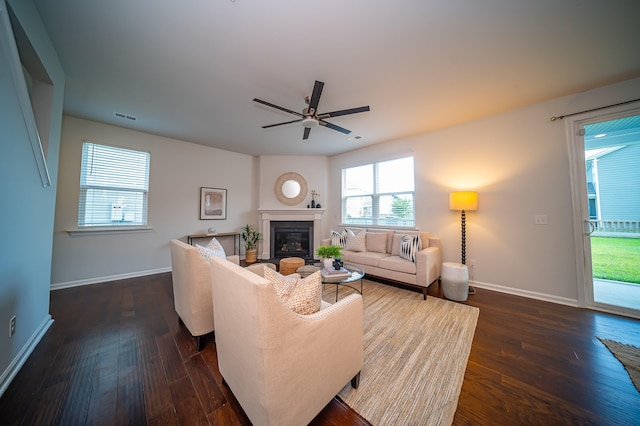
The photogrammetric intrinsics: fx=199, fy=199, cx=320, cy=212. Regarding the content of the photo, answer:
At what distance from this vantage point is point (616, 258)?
263 centimetres

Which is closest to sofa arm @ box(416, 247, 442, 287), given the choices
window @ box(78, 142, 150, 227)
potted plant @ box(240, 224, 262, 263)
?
potted plant @ box(240, 224, 262, 263)

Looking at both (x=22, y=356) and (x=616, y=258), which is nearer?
(x=22, y=356)

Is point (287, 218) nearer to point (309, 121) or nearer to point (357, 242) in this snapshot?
point (357, 242)

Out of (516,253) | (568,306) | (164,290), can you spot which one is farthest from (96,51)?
(568,306)

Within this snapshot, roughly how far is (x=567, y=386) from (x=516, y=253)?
200cm

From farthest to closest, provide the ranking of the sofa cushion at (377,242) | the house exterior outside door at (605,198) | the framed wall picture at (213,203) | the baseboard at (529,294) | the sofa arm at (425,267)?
the framed wall picture at (213,203), the sofa cushion at (377,242), the sofa arm at (425,267), the baseboard at (529,294), the house exterior outside door at (605,198)

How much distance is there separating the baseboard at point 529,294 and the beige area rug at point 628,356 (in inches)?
33.6

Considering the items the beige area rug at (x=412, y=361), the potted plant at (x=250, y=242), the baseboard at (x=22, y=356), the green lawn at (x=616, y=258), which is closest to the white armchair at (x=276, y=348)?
the beige area rug at (x=412, y=361)

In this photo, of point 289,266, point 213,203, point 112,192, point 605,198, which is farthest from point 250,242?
point 605,198

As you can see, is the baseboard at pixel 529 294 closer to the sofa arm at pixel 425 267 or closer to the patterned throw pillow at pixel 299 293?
the sofa arm at pixel 425 267

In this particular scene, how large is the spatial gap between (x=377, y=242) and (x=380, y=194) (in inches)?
46.1

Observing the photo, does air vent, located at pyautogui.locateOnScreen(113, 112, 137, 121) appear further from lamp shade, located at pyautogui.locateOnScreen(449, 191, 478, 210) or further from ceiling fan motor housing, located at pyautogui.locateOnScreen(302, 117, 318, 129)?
lamp shade, located at pyautogui.locateOnScreen(449, 191, 478, 210)

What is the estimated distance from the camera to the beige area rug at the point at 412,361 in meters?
1.20

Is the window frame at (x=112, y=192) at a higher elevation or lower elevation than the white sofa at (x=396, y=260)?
higher
